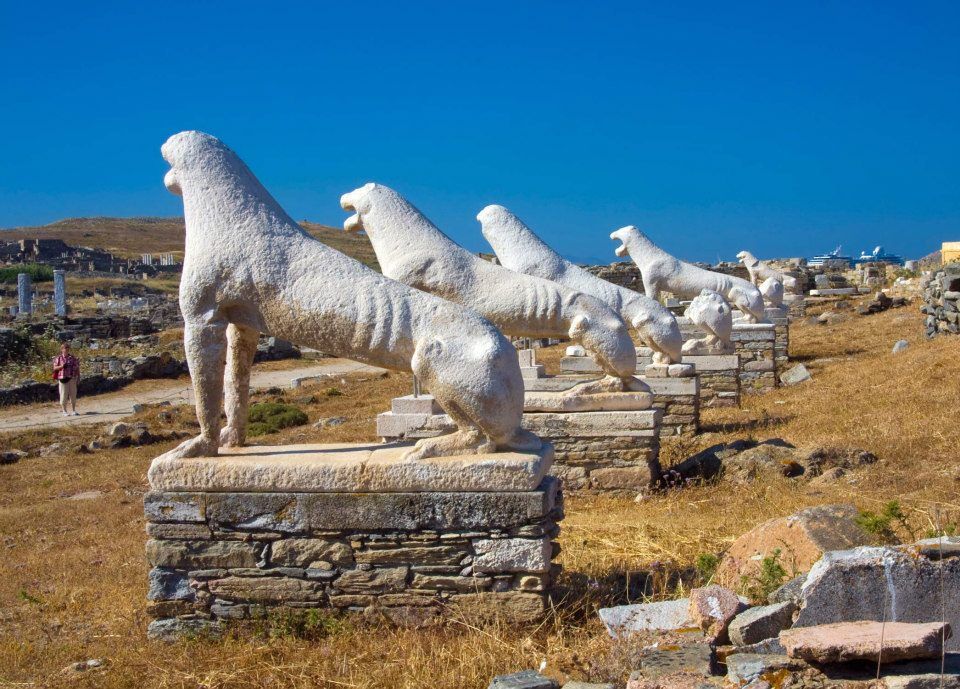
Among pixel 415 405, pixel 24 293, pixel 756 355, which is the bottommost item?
pixel 415 405

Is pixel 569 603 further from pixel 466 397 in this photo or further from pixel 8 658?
pixel 8 658

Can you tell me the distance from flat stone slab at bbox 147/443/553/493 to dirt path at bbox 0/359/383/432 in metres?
11.9

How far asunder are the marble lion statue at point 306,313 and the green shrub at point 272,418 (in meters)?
8.98

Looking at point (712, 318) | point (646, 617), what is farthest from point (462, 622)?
point (712, 318)

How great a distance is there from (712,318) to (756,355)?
7.28 ft

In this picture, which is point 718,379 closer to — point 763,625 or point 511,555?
point 511,555

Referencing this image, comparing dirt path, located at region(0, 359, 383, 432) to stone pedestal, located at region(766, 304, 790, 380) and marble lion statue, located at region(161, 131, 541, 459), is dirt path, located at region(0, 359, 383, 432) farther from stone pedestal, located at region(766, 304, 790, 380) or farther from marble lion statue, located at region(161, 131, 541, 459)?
marble lion statue, located at region(161, 131, 541, 459)

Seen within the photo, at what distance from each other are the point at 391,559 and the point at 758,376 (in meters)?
10.3

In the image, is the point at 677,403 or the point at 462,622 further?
the point at 677,403

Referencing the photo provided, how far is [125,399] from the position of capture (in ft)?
60.5

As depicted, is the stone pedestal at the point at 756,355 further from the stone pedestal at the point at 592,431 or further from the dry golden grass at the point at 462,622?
the stone pedestal at the point at 592,431

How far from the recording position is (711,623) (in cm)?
372

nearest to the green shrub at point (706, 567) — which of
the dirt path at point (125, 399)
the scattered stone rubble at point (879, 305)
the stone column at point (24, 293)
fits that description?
the dirt path at point (125, 399)

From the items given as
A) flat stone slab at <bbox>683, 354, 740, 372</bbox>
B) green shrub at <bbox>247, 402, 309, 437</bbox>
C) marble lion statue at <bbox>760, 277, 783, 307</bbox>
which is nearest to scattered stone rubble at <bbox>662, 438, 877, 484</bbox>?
flat stone slab at <bbox>683, 354, 740, 372</bbox>
